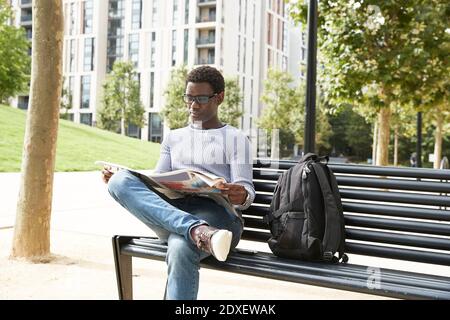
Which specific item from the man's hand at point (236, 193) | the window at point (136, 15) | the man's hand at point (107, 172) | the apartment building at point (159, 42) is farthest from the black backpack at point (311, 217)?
the window at point (136, 15)

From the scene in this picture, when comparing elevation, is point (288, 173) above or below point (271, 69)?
below

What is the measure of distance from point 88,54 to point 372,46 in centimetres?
5712

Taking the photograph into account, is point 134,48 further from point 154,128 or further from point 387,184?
point 387,184

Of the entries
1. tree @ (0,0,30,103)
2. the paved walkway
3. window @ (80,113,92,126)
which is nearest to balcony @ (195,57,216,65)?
window @ (80,113,92,126)

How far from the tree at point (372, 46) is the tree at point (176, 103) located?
3226 cm

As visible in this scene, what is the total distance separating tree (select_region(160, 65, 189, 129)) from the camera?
42875mm

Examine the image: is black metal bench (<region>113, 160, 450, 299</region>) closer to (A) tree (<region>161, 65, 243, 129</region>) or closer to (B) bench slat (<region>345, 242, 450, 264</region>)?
(B) bench slat (<region>345, 242, 450, 264</region>)

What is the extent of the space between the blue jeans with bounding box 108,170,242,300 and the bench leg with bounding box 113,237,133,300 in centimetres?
34

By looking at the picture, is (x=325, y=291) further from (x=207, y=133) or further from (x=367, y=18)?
(x=367, y=18)

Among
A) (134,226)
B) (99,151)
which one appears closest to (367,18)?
(134,226)

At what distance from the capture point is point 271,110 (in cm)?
4350

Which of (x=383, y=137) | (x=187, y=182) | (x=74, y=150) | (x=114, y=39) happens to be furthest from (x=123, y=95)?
(x=187, y=182)

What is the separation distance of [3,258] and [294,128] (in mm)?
39983

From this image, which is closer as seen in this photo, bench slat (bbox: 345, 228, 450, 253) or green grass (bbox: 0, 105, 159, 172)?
bench slat (bbox: 345, 228, 450, 253)
